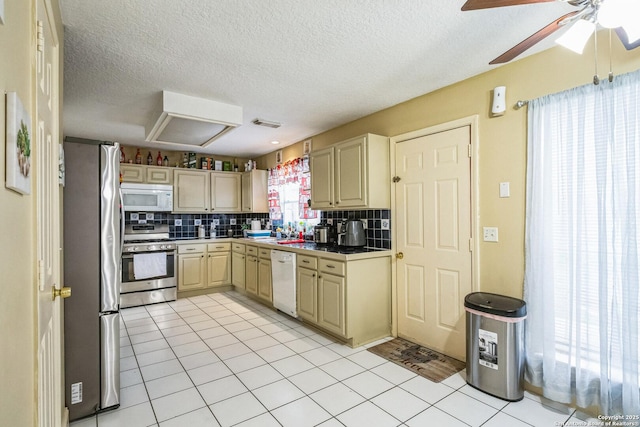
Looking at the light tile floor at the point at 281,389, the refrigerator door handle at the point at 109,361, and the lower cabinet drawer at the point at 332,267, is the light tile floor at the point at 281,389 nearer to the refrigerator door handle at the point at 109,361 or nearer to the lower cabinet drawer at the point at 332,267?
the refrigerator door handle at the point at 109,361

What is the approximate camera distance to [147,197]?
15.9 ft

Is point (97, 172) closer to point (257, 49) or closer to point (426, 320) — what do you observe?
point (257, 49)

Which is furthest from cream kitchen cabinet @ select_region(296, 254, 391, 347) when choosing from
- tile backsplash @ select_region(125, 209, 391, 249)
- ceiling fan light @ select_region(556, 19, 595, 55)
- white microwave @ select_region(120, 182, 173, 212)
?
white microwave @ select_region(120, 182, 173, 212)

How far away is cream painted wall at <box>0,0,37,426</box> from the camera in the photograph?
63cm

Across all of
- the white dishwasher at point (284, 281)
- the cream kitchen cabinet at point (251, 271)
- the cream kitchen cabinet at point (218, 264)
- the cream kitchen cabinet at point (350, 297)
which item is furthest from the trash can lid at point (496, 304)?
the cream kitchen cabinet at point (218, 264)

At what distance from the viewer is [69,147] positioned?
2.01 metres

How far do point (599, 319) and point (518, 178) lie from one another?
1036mm

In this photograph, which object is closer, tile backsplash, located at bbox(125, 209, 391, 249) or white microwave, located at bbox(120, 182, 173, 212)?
tile backsplash, located at bbox(125, 209, 391, 249)

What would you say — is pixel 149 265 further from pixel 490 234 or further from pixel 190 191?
pixel 490 234

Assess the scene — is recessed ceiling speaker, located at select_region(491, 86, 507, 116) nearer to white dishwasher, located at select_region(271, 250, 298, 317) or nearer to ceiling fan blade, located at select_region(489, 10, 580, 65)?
ceiling fan blade, located at select_region(489, 10, 580, 65)

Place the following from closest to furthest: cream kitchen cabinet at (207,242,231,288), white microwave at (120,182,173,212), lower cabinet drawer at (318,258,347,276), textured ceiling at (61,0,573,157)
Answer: textured ceiling at (61,0,573,157)
lower cabinet drawer at (318,258,347,276)
white microwave at (120,182,173,212)
cream kitchen cabinet at (207,242,231,288)

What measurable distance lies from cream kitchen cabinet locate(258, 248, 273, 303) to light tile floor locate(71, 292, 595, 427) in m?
0.80

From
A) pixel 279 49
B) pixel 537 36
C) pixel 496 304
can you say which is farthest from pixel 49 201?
pixel 496 304

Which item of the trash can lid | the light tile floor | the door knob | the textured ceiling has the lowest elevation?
the light tile floor
